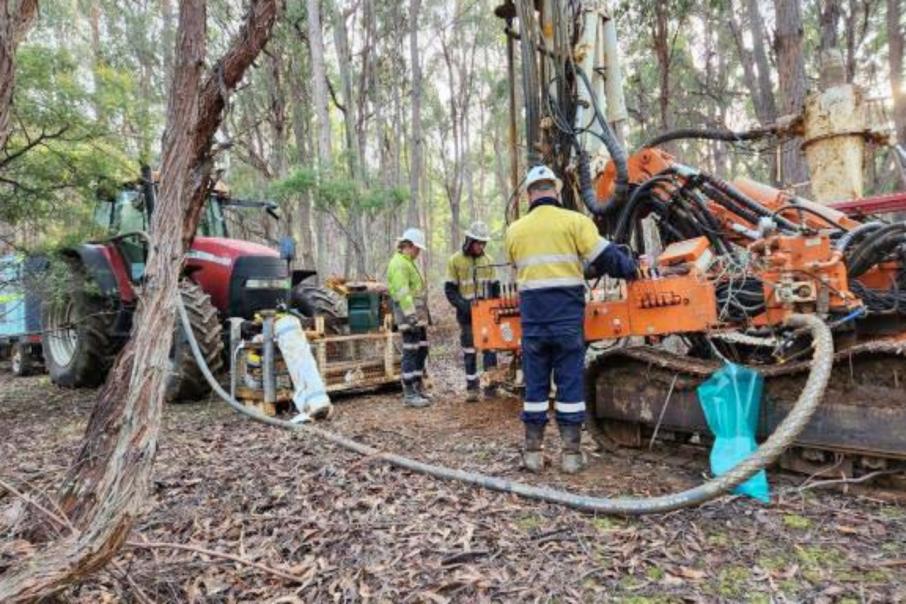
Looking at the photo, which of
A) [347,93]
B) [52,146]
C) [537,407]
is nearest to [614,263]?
[537,407]

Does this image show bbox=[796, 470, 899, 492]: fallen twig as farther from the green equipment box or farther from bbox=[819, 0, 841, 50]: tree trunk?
bbox=[819, 0, 841, 50]: tree trunk

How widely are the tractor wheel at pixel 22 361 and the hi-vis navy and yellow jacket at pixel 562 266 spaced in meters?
10.1

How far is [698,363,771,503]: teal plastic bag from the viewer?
3.77m

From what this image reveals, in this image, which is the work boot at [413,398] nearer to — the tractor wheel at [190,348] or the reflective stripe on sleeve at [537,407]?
the tractor wheel at [190,348]

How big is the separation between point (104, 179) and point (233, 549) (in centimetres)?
578

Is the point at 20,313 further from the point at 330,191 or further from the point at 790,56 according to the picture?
the point at 790,56

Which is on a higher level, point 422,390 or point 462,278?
point 462,278

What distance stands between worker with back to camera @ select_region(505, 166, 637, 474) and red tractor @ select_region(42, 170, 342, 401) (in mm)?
3996

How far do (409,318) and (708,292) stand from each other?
3.52 metres

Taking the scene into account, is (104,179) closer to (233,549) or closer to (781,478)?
(233,549)

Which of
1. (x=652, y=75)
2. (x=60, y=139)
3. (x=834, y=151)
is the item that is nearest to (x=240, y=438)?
(x=60, y=139)

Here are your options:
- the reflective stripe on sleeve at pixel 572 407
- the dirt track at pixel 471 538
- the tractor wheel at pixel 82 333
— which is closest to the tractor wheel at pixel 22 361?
the tractor wheel at pixel 82 333

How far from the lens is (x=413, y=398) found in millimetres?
6848

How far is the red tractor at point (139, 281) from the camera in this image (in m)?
7.25
